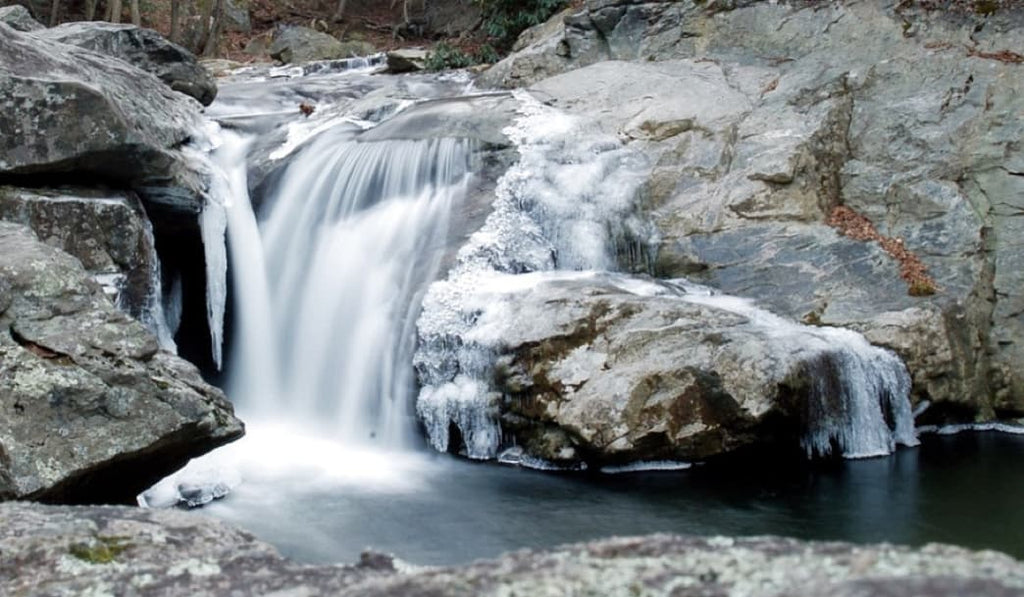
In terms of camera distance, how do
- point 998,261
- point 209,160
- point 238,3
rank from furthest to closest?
point 238,3
point 209,160
point 998,261

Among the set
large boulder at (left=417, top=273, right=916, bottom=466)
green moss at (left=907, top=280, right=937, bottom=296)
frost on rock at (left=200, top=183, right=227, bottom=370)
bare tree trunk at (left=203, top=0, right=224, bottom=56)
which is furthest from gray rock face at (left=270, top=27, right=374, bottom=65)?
green moss at (left=907, top=280, right=937, bottom=296)

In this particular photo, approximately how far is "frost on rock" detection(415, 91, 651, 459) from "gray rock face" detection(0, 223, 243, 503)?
2.65 metres

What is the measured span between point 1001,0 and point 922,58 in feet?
4.69

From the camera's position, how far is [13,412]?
5.15 meters

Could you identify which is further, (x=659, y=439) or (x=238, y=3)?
(x=238, y=3)

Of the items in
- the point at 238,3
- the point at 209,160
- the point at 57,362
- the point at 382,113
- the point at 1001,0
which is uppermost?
the point at 238,3

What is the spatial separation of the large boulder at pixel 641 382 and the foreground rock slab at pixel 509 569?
16.5ft

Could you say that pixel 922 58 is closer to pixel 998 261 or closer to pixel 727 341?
pixel 998 261

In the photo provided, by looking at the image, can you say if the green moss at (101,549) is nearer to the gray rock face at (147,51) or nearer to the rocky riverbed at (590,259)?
the rocky riverbed at (590,259)

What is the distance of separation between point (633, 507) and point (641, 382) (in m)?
1.22

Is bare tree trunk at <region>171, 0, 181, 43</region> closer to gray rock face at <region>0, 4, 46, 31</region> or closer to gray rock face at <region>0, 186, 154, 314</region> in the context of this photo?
gray rock face at <region>0, 4, 46, 31</region>

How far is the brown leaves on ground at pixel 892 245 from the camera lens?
9.51m

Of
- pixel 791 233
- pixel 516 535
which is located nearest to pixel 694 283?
pixel 791 233

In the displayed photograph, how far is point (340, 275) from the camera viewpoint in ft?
32.7
